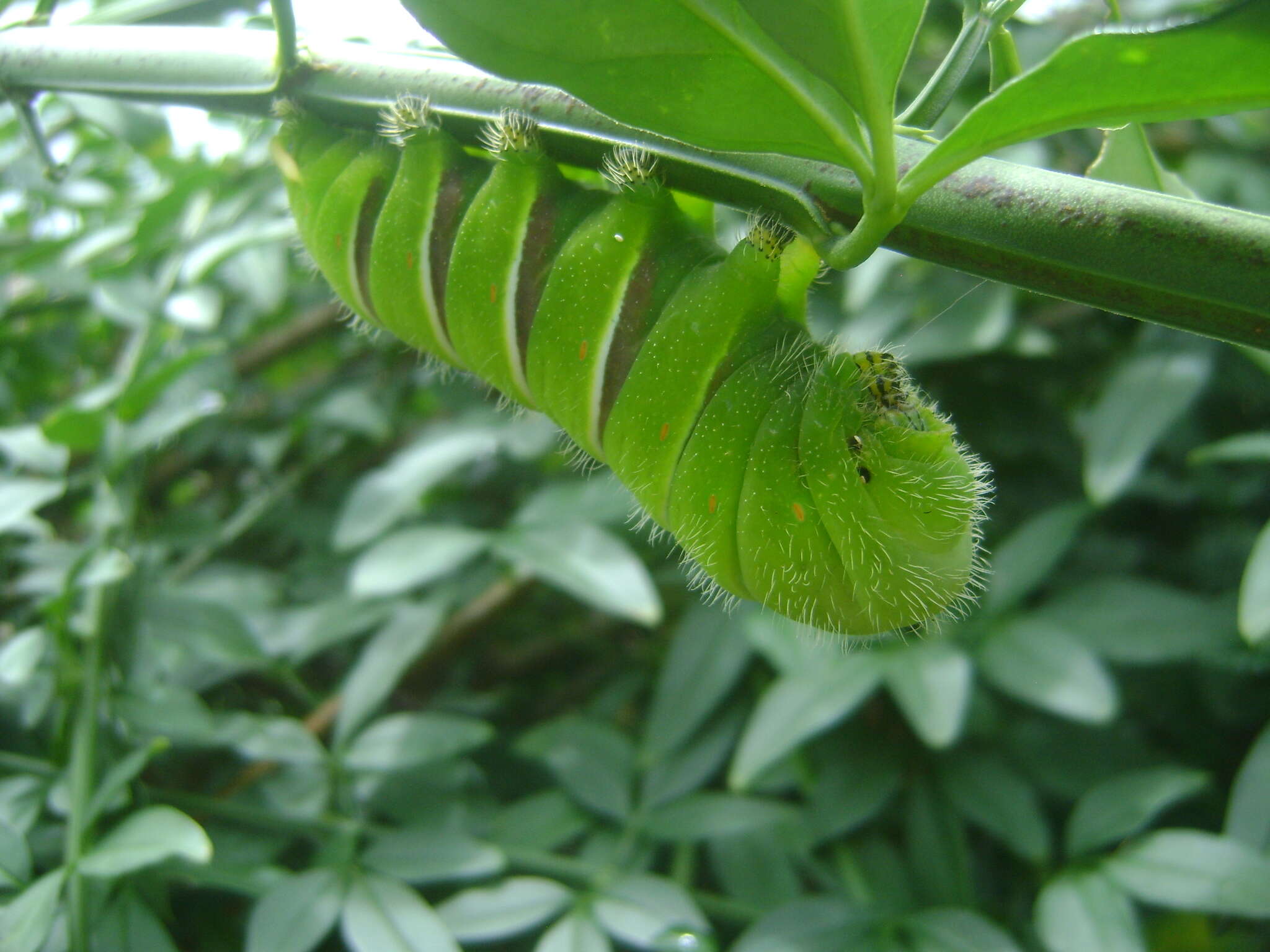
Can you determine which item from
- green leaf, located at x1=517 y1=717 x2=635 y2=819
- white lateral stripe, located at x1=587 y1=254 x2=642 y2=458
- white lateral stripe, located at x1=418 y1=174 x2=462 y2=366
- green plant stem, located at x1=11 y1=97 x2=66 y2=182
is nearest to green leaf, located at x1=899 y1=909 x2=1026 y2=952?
green leaf, located at x1=517 y1=717 x2=635 y2=819

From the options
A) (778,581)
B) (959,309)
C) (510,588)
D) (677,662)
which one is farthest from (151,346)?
(959,309)

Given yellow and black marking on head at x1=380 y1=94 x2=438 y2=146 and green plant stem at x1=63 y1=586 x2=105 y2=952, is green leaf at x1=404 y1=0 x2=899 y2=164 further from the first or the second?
green plant stem at x1=63 y1=586 x2=105 y2=952

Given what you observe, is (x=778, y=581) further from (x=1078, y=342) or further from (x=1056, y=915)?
(x=1078, y=342)

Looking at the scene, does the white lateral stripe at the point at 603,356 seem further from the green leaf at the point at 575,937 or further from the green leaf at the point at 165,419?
the green leaf at the point at 165,419

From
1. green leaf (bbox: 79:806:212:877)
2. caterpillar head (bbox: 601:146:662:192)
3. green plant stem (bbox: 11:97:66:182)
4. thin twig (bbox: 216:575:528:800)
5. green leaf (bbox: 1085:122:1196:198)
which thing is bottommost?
thin twig (bbox: 216:575:528:800)

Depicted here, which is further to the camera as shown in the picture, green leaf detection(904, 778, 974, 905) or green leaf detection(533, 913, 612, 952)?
green leaf detection(904, 778, 974, 905)

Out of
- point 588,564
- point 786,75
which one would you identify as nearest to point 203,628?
point 588,564

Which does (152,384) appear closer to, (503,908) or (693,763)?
(503,908)
